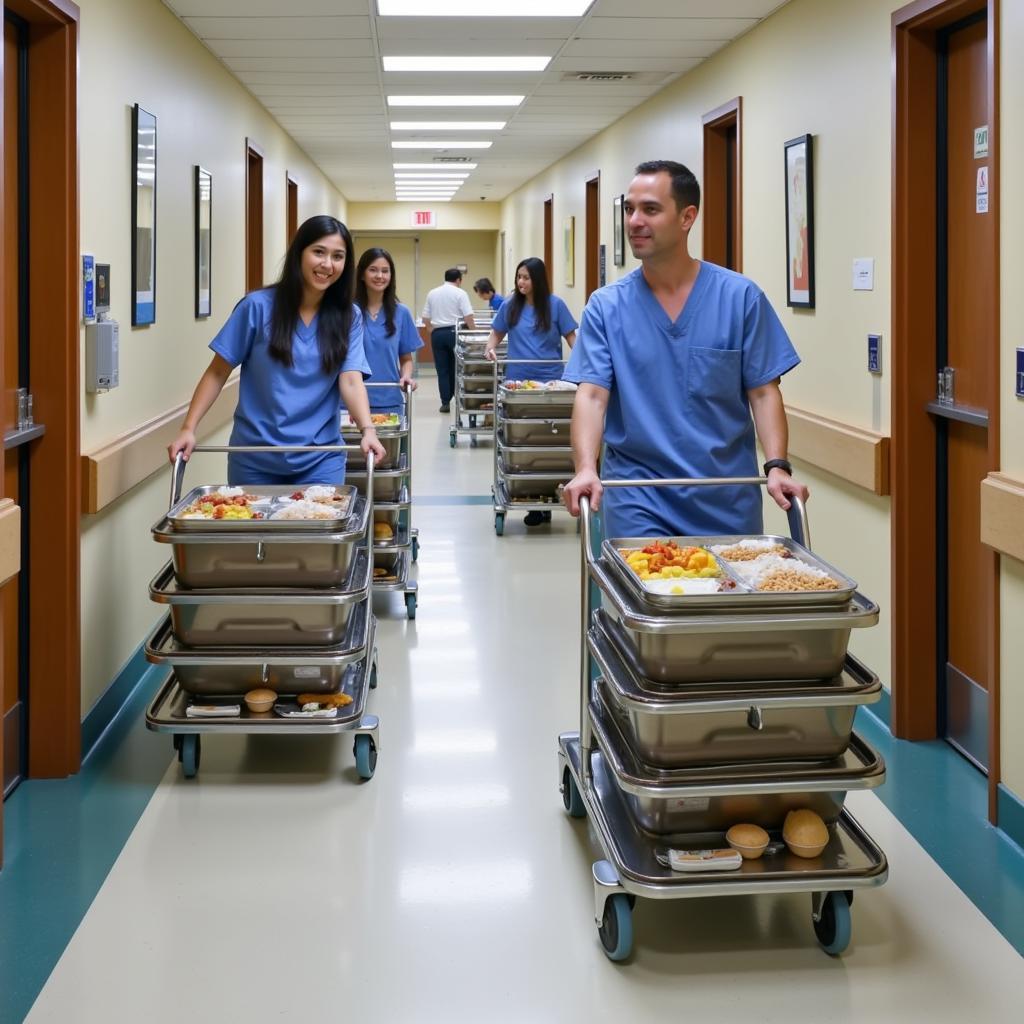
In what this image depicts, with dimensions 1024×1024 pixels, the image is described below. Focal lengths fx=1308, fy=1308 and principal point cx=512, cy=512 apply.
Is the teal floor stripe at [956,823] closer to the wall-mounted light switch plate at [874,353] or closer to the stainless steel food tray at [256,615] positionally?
the wall-mounted light switch plate at [874,353]

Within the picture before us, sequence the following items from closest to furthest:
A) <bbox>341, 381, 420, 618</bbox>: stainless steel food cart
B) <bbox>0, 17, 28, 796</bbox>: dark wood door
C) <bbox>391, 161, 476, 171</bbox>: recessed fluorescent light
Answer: <bbox>0, 17, 28, 796</bbox>: dark wood door, <bbox>341, 381, 420, 618</bbox>: stainless steel food cart, <bbox>391, 161, 476, 171</bbox>: recessed fluorescent light

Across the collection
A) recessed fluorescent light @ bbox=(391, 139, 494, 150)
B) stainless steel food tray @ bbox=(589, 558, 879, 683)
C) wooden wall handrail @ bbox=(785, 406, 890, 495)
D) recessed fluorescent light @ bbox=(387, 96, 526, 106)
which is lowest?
stainless steel food tray @ bbox=(589, 558, 879, 683)

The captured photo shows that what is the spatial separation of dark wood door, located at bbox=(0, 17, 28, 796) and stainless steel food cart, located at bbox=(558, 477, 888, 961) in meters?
1.77

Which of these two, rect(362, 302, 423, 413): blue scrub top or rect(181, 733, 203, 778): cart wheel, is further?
rect(362, 302, 423, 413): blue scrub top

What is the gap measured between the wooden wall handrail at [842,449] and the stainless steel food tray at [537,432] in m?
2.34

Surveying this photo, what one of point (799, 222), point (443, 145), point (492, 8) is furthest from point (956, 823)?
point (443, 145)

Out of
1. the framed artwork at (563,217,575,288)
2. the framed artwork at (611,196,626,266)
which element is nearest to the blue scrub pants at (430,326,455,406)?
the framed artwork at (563,217,575,288)

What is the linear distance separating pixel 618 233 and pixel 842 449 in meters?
5.45

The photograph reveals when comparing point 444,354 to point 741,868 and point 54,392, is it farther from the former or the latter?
point 741,868

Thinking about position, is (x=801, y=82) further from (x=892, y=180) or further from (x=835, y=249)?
(x=892, y=180)

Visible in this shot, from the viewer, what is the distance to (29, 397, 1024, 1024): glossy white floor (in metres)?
2.49

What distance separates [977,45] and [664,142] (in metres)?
4.42

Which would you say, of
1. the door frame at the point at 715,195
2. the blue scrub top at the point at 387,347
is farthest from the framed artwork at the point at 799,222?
the blue scrub top at the point at 387,347

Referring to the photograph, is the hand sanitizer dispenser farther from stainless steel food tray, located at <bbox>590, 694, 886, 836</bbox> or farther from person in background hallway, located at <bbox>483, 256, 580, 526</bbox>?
person in background hallway, located at <bbox>483, 256, 580, 526</bbox>
